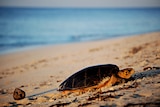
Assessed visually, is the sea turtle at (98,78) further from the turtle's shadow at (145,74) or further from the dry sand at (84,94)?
the turtle's shadow at (145,74)

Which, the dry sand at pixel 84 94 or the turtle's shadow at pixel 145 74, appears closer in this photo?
the dry sand at pixel 84 94

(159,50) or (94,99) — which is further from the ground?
(159,50)

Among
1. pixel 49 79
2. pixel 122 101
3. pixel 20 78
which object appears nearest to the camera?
pixel 122 101

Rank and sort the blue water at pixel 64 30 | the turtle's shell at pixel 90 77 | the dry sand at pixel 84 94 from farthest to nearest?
the blue water at pixel 64 30
the turtle's shell at pixel 90 77
the dry sand at pixel 84 94

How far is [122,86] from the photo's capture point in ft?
15.9

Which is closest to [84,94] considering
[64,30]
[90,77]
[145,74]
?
[90,77]

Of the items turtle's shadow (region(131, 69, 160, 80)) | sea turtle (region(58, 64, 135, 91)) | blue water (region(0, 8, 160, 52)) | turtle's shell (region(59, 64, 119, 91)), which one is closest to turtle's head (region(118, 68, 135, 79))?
sea turtle (region(58, 64, 135, 91))

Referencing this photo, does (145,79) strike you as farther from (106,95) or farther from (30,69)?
(30,69)

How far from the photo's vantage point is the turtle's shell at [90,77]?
491 centimetres

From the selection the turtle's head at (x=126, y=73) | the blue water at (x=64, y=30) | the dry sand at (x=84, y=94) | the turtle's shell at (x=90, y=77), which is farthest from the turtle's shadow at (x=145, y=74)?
the blue water at (x=64, y=30)

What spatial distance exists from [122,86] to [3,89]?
3.34 meters

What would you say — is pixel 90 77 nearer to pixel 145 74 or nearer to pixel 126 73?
pixel 126 73

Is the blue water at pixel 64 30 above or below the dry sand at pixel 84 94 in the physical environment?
above

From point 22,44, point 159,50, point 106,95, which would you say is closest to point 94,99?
point 106,95
